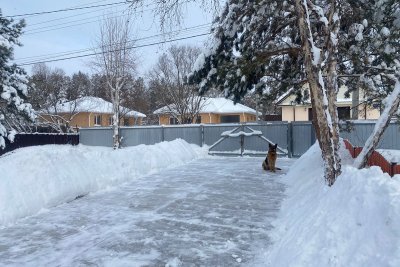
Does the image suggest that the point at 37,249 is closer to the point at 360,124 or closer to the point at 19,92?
the point at 19,92

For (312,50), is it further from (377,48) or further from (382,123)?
(377,48)

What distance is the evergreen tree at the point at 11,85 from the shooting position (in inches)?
655

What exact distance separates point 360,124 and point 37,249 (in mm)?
15297

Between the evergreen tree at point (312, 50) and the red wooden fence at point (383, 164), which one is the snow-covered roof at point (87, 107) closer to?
the evergreen tree at point (312, 50)

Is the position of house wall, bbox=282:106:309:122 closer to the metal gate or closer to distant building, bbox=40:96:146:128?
the metal gate

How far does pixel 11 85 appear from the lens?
56.7ft

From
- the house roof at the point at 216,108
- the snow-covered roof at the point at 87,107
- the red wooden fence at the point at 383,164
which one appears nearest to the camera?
the red wooden fence at the point at 383,164

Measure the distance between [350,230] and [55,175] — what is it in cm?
677

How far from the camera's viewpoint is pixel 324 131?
24.8 ft

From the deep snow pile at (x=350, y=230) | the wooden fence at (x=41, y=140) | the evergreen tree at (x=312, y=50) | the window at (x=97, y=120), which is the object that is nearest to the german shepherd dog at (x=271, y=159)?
the evergreen tree at (x=312, y=50)

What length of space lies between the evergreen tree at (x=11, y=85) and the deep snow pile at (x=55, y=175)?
6.84m

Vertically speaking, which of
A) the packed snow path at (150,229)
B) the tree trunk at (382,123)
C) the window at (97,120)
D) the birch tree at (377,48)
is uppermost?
the birch tree at (377,48)

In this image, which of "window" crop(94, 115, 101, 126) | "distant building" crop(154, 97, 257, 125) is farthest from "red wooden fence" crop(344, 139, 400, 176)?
"window" crop(94, 115, 101, 126)

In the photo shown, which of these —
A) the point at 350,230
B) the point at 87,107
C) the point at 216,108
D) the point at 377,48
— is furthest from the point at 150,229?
the point at 87,107
